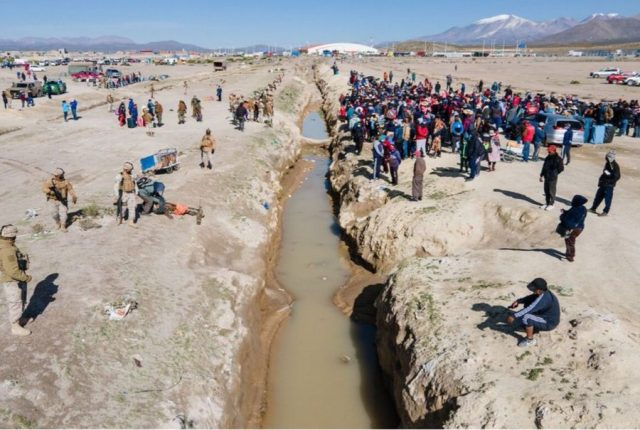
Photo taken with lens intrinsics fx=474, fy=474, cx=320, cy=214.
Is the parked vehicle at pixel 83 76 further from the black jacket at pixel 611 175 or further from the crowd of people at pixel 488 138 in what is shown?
the black jacket at pixel 611 175

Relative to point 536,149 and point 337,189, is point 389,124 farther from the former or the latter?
point 536,149

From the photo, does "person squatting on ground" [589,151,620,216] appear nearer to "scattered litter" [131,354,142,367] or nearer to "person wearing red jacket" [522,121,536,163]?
"person wearing red jacket" [522,121,536,163]

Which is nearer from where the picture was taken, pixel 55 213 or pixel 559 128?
pixel 55 213

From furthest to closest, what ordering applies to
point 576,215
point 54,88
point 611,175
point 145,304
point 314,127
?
point 54,88, point 314,127, point 611,175, point 576,215, point 145,304

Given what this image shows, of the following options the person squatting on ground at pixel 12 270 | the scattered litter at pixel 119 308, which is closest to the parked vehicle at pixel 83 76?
the scattered litter at pixel 119 308

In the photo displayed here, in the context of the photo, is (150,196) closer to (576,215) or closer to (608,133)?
(576,215)

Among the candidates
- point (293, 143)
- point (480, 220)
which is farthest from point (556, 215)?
point (293, 143)

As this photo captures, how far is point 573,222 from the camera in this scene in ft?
38.7

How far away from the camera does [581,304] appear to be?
33.5 ft

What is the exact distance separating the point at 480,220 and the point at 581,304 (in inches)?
237

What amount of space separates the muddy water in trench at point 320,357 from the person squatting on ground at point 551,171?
23.3ft

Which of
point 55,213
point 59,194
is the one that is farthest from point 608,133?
point 55,213

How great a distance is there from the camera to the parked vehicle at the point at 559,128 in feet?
78.1

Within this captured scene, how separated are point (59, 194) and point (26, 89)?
128 ft
